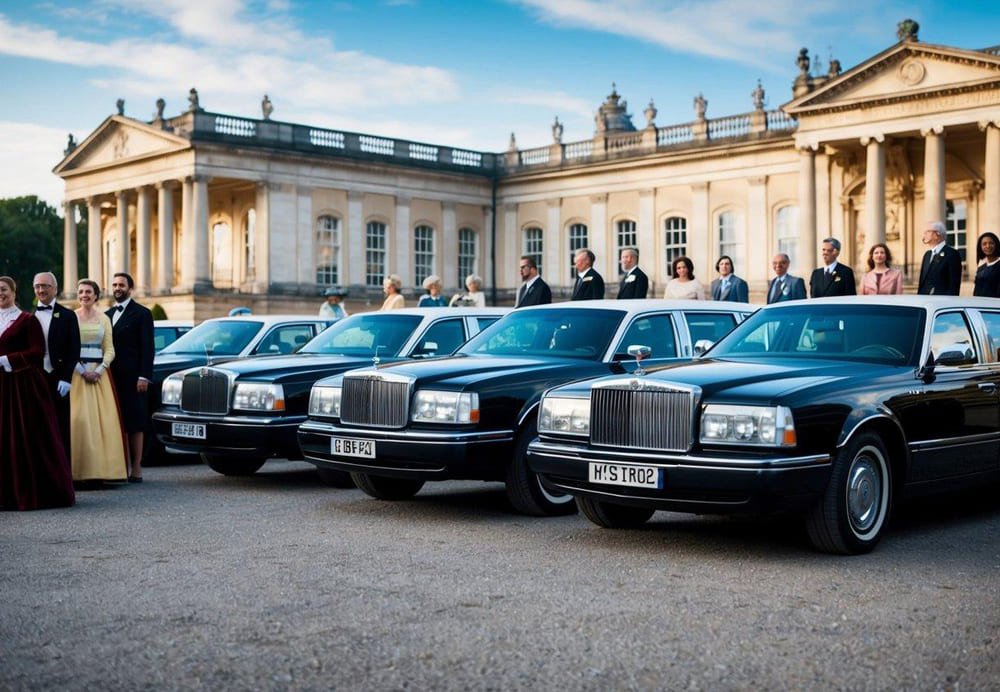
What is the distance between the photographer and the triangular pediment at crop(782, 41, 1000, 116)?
39844mm

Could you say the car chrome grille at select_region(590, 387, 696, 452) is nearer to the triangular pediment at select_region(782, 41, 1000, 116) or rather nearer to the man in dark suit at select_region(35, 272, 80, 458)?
the man in dark suit at select_region(35, 272, 80, 458)

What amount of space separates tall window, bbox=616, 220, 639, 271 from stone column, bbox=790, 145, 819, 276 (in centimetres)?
976

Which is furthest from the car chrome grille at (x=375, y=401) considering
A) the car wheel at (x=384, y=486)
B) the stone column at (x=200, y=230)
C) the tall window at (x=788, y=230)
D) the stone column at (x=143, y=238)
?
the stone column at (x=143, y=238)

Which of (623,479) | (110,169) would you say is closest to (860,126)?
(110,169)

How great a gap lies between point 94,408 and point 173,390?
3.30ft

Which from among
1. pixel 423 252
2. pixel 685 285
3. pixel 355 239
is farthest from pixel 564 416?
pixel 423 252

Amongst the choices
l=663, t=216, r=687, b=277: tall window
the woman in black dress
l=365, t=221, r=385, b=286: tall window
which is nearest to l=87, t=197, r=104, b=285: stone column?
l=365, t=221, r=385, b=286: tall window

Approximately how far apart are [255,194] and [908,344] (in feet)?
152

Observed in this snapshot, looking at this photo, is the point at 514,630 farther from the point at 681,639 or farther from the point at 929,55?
the point at 929,55

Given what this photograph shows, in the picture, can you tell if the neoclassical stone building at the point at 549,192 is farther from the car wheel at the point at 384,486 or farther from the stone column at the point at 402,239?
the car wheel at the point at 384,486

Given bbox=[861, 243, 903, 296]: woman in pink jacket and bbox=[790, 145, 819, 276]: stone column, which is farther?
bbox=[790, 145, 819, 276]: stone column

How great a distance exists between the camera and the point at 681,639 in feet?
18.2

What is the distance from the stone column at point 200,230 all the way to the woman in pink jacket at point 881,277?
39677 mm

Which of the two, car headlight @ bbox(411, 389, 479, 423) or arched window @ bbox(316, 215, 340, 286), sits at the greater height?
arched window @ bbox(316, 215, 340, 286)
